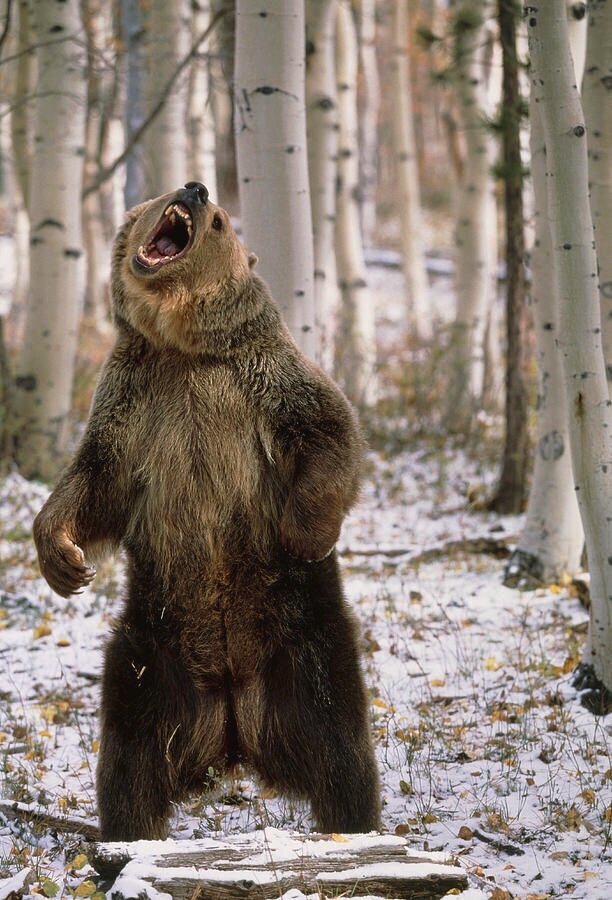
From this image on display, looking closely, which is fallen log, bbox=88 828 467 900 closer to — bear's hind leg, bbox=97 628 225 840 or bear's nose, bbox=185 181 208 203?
bear's hind leg, bbox=97 628 225 840

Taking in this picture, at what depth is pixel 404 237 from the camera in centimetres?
1955

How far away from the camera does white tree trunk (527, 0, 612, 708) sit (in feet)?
14.9

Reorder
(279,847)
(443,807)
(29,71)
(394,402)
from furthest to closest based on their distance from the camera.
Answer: (29,71) → (394,402) → (443,807) → (279,847)

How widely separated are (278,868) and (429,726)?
1727mm

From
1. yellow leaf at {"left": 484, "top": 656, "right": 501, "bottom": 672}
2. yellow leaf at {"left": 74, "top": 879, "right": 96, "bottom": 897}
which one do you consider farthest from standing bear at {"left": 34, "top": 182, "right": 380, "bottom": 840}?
yellow leaf at {"left": 484, "top": 656, "right": 501, "bottom": 672}

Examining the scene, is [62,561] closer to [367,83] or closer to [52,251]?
[52,251]

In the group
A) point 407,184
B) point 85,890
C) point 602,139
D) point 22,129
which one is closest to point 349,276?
point 407,184

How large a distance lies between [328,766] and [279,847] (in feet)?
1.47

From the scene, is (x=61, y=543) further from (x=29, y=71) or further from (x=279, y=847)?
(x=29, y=71)

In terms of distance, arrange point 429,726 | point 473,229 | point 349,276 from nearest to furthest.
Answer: point 429,726 < point 473,229 < point 349,276

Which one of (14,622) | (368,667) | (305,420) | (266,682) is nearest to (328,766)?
(266,682)

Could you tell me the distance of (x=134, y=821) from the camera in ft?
11.8

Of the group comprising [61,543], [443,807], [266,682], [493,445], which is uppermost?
[493,445]

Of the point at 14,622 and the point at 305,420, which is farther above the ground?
the point at 305,420
